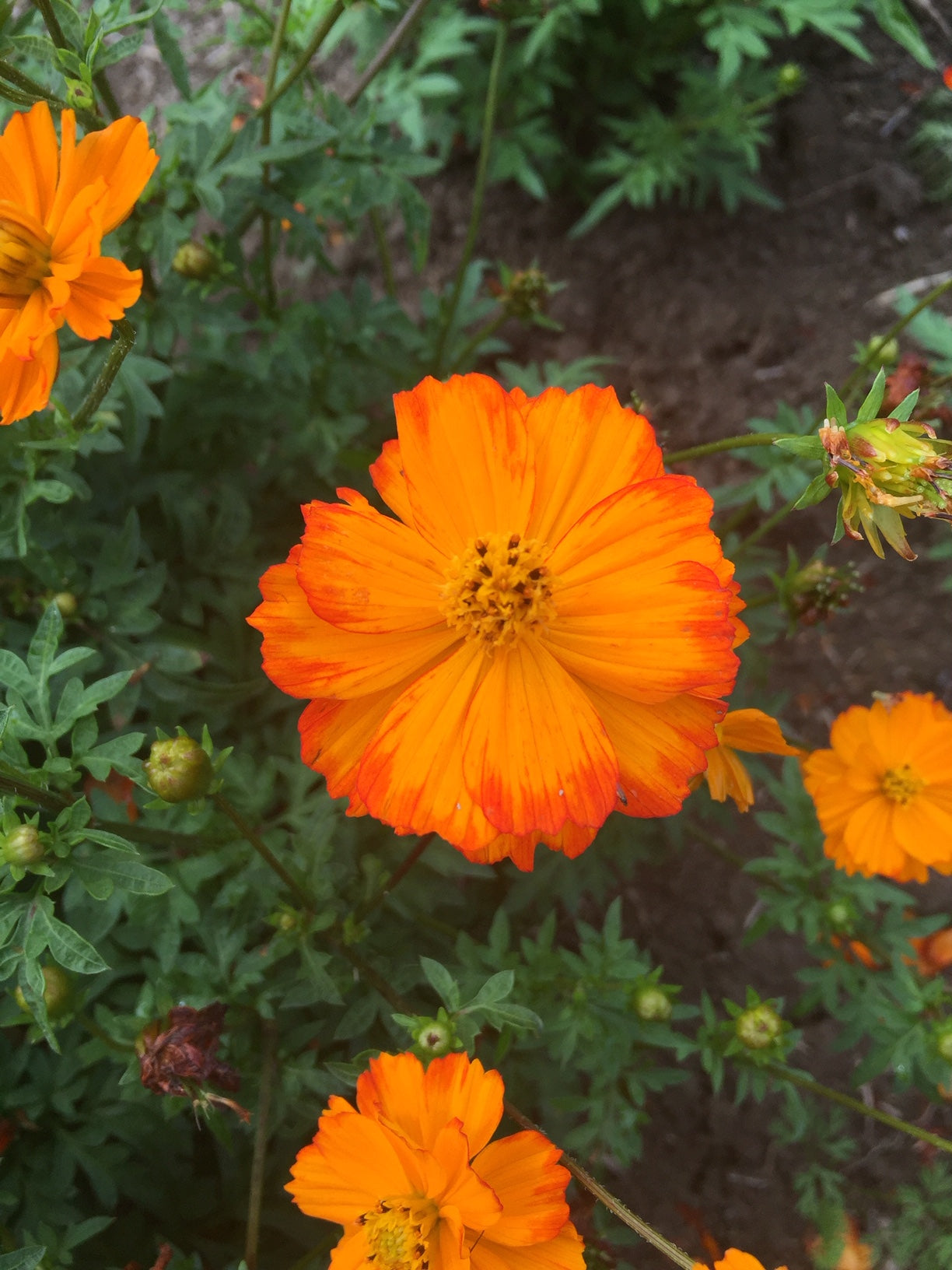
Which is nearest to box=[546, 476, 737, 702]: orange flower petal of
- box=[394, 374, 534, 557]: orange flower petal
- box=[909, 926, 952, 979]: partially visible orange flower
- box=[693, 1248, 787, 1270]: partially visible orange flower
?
box=[394, 374, 534, 557]: orange flower petal

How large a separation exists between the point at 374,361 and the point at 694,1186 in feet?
8.14

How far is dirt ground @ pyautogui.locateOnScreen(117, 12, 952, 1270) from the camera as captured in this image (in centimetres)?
307

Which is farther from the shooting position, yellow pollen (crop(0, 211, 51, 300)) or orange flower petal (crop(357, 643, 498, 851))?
yellow pollen (crop(0, 211, 51, 300))

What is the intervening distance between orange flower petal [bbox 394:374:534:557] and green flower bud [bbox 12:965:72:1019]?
38.4 inches

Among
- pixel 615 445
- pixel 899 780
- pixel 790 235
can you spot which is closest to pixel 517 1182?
pixel 615 445

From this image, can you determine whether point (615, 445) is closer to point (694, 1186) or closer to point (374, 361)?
point (374, 361)

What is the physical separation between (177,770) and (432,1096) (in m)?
0.55

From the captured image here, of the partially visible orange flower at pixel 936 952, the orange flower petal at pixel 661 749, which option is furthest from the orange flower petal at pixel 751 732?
the partially visible orange flower at pixel 936 952

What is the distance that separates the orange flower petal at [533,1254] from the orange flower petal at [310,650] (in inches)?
29.8

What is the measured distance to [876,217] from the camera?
135 inches

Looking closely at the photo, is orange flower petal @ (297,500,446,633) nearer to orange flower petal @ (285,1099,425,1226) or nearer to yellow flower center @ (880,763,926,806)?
orange flower petal @ (285,1099,425,1226)

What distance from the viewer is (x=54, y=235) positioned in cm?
122

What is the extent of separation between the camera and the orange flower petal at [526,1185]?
115 centimetres

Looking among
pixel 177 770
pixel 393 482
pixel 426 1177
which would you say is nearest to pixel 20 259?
pixel 393 482
